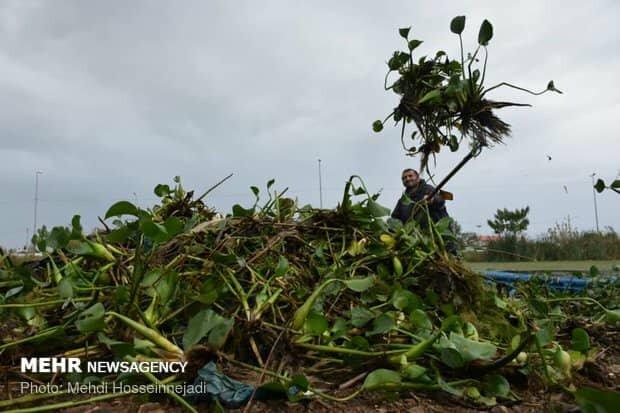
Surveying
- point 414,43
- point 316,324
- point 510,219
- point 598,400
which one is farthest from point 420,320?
point 510,219

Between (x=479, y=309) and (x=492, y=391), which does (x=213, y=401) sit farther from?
(x=479, y=309)

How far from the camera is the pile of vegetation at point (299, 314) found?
63 centimetres

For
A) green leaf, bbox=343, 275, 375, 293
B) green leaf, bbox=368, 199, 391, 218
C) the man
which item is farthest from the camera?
the man

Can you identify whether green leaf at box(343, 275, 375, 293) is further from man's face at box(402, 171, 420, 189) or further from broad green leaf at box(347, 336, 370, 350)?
man's face at box(402, 171, 420, 189)

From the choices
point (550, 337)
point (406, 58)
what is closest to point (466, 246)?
point (406, 58)

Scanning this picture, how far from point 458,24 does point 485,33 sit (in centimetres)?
8

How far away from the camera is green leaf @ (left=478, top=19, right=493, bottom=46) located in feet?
3.73

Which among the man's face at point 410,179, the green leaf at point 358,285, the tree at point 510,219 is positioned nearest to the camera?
the green leaf at point 358,285

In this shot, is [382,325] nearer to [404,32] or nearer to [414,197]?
[404,32]

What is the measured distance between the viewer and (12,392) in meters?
0.65

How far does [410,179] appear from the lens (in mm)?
2121

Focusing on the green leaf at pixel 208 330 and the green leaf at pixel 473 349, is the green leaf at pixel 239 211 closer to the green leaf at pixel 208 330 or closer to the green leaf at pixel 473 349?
the green leaf at pixel 208 330

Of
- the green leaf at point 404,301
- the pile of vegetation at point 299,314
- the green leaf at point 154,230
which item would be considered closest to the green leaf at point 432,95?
the pile of vegetation at point 299,314

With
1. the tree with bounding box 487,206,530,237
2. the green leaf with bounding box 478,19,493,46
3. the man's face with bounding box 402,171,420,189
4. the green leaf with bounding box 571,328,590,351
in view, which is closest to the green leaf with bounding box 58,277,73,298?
the green leaf with bounding box 571,328,590,351
